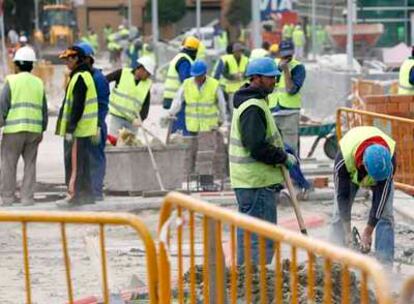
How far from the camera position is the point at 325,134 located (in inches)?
778

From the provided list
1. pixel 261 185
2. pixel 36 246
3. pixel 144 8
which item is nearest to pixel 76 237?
pixel 36 246

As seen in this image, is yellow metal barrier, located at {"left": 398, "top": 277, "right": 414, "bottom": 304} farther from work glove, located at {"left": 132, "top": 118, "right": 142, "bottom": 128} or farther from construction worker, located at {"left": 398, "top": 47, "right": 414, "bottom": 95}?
construction worker, located at {"left": 398, "top": 47, "right": 414, "bottom": 95}

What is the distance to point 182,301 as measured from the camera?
25.1 ft

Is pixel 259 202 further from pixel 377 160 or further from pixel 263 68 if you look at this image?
pixel 377 160

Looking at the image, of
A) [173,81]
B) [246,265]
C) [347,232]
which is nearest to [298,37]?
[173,81]

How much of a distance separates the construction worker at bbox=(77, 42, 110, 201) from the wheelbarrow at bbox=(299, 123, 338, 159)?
15.0ft

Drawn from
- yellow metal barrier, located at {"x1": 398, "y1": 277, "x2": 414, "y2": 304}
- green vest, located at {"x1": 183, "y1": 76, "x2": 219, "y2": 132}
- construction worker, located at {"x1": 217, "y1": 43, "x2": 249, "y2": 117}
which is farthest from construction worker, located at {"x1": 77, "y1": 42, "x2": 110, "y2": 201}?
yellow metal barrier, located at {"x1": 398, "y1": 277, "x2": 414, "y2": 304}

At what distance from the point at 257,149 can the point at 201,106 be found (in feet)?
21.3

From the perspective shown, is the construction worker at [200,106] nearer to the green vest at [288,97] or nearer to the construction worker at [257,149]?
the green vest at [288,97]

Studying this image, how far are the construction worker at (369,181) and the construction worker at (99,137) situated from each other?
4.85 meters

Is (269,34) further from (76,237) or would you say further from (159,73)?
(76,237)

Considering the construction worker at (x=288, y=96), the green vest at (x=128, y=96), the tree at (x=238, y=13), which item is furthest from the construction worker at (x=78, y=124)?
the tree at (x=238, y=13)

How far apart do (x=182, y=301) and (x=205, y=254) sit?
63cm

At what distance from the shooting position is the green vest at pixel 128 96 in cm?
1641
